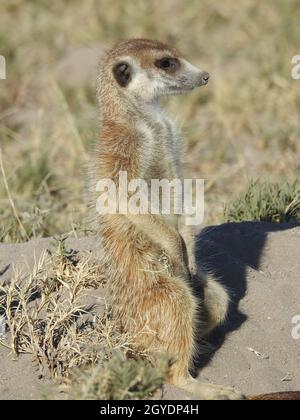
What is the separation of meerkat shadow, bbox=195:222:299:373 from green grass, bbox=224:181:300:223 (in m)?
0.20

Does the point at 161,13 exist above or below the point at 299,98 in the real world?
above

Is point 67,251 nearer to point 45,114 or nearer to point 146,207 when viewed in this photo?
point 146,207

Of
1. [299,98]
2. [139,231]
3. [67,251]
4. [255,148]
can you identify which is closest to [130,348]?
[139,231]

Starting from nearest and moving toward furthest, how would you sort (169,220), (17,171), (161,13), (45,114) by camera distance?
(169,220), (17,171), (45,114), (161,13)

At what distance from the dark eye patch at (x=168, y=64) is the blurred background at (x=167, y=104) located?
1085 mm

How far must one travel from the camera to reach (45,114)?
26.6 feet

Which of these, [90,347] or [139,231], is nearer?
[90,347]

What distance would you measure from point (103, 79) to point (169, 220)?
2.29ft

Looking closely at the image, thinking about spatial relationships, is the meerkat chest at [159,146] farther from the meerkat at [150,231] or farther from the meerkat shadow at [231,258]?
the meerkat shadow at [231,258]

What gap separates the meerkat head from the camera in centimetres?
400

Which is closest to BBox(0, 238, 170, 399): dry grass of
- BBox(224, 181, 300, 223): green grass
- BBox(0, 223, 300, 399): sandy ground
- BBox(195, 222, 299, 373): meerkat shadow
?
BBox(0, 223, 300, 399): sandy ground

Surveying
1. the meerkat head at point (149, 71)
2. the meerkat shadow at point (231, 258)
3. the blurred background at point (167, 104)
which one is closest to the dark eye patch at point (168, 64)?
the meerkat head at point (149, 71)

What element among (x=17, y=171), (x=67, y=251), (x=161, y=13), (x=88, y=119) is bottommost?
(x=67, y=251)

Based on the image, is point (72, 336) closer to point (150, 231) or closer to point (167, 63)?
point (150, 231)
